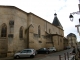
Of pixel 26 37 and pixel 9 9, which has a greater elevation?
pixel 9 9

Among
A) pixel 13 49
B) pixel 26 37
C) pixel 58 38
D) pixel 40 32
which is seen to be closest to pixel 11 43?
pixel 13 49

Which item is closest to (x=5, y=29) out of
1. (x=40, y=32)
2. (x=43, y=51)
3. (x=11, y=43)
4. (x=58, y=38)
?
(x=11, y=43)

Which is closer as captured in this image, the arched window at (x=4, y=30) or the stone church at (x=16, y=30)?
the stone church at (x=16, y=30)

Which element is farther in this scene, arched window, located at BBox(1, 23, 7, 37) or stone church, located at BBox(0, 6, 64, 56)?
arched window, located at BBox(1, 23, 7, 37)

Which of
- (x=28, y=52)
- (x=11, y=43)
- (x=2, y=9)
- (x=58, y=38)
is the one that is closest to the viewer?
(x=28, y=52)

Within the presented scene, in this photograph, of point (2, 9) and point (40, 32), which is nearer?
point (2, 9)

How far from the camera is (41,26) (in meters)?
39.9

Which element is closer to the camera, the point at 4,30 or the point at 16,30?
the point at 4,30

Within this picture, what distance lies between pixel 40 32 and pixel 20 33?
367 inches

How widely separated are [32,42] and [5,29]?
7133 millimetres

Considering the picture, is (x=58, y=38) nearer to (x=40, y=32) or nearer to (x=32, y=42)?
(x=40, y=32)

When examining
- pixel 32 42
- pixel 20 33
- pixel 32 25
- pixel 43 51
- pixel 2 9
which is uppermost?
pixel 2 9

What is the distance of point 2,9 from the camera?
92.2 feet

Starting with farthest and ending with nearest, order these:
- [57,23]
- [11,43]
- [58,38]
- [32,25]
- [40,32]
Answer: [57,23]
[58,38]
[40,32]
[32,25]
[11,43]
